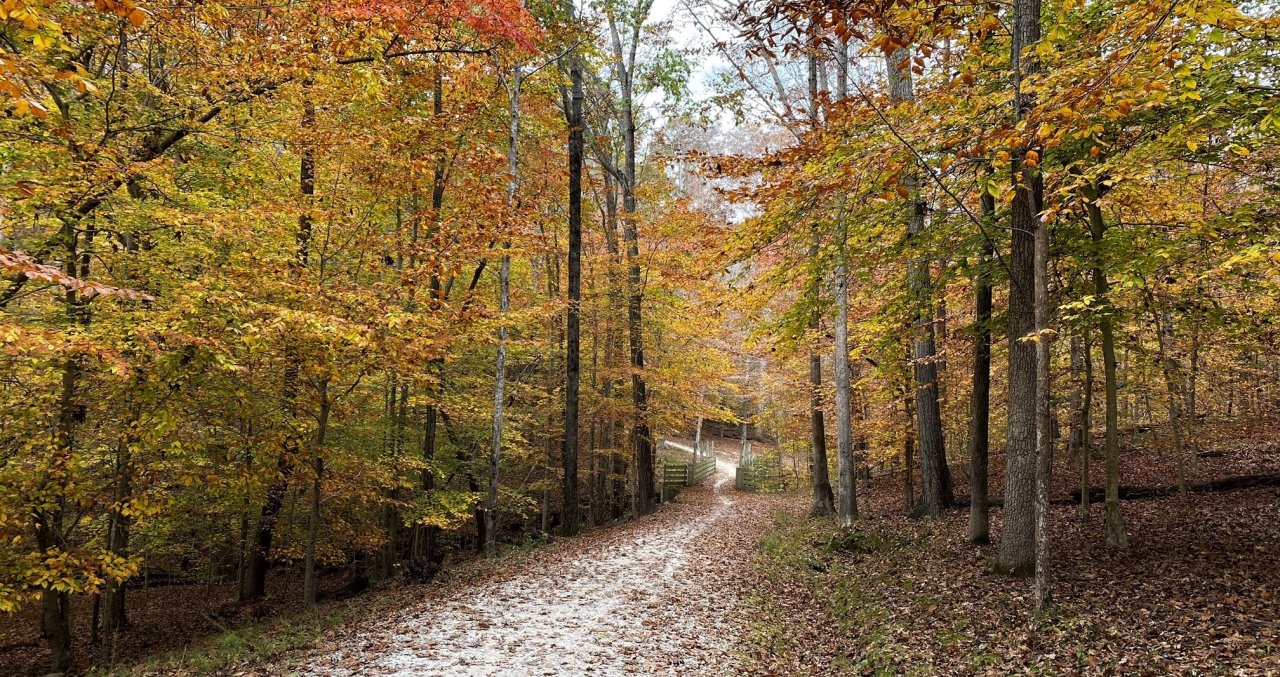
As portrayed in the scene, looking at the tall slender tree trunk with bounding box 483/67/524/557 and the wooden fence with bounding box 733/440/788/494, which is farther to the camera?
the wooden fence with bounding box 733/440/788/494

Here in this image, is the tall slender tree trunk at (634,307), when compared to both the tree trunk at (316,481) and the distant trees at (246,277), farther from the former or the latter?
the tree trunk at (316,481)

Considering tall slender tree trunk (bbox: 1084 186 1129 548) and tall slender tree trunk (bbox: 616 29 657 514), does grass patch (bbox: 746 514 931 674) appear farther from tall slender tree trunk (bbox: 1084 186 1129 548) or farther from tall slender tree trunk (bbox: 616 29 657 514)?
tall slender tree trunk (bbox: 616 29 657 514)

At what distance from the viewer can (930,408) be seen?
12484mm

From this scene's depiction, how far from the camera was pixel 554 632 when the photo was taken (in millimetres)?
6961

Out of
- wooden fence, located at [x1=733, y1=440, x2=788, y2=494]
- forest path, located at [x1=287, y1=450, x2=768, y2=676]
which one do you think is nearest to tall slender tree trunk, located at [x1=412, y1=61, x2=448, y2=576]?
forest path, located at [x1=287, y1=450, x2=768, y2=676]

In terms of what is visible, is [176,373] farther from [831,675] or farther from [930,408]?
[930,408]

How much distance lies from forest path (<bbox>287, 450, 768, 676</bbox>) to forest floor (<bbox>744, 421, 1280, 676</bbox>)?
67cm

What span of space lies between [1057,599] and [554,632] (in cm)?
575

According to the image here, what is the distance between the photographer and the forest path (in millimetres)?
6035

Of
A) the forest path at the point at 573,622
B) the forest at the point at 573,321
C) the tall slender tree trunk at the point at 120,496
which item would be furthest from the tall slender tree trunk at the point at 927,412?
the tall slender tree trunk at the point at 120,496

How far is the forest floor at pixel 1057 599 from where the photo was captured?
553 centimetres

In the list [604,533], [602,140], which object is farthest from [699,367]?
[602,140]

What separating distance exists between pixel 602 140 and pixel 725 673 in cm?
1396

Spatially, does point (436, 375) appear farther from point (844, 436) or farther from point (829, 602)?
point (844, 436)
